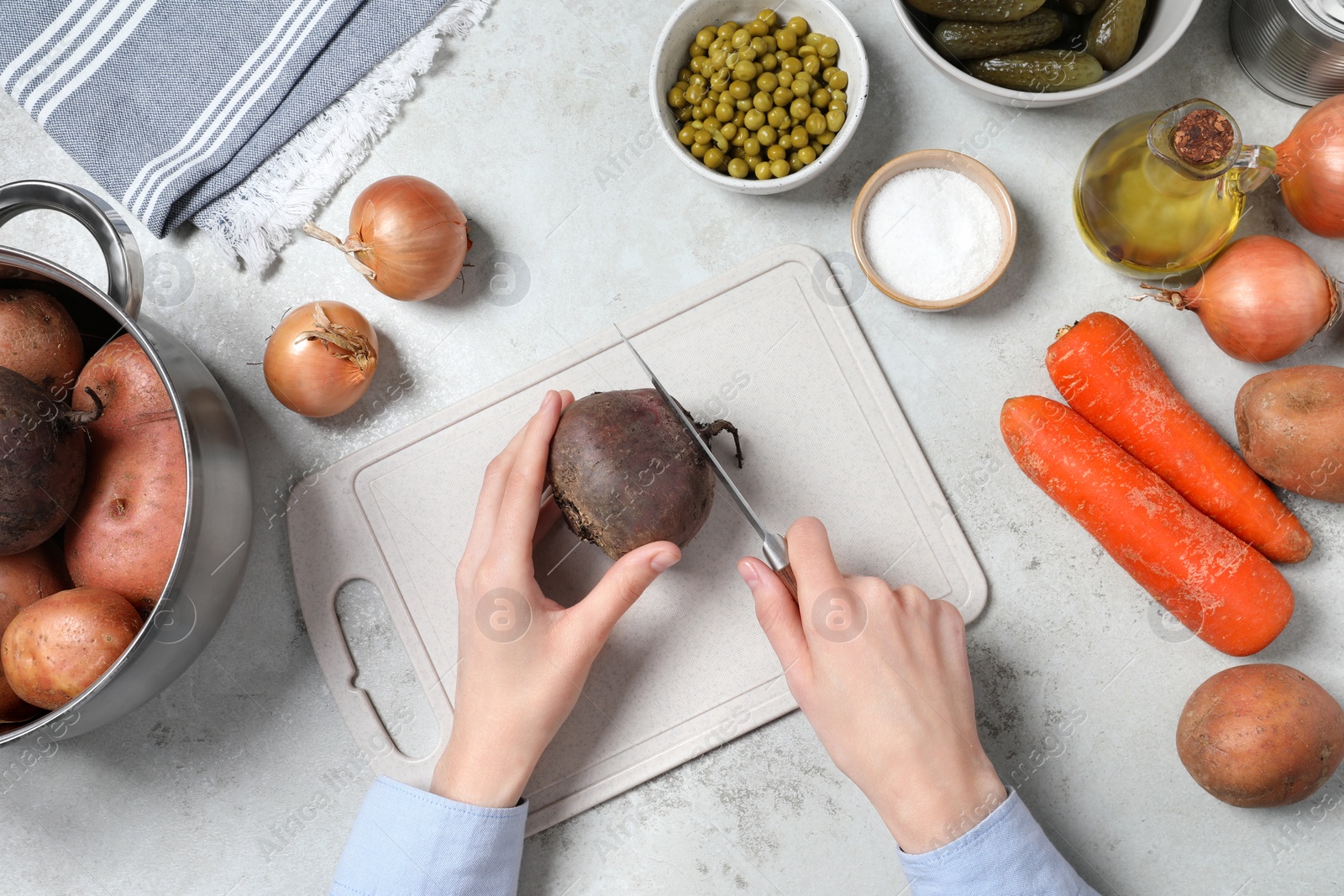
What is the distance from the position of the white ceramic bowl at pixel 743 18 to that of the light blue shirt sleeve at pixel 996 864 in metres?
0.89

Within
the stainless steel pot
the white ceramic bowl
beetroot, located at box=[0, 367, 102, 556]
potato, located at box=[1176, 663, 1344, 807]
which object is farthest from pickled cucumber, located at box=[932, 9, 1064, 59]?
beetroot, located at box=[0, 367, 102, 556]

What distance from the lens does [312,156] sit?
1311 mm

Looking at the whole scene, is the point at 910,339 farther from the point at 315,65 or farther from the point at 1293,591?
the point at 315,65

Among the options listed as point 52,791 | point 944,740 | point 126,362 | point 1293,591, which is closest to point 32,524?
point 126,362

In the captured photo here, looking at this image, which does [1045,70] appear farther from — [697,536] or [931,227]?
[697,536]

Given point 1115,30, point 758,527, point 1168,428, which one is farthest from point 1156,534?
point 1115,30

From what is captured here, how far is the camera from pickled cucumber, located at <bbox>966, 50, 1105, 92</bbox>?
1107 mm

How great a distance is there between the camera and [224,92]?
1.30 m

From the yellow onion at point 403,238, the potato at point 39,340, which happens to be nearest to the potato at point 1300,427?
the yellow onion at point 403,238

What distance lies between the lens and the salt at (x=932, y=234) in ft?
3.94

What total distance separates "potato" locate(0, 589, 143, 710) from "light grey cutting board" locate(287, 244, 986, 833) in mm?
274

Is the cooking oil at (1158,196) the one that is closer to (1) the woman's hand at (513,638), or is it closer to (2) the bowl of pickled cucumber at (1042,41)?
(2) the bowl of pickled cucumber at (1042,41)

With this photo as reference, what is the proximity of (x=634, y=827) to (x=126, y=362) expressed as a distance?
976 mm

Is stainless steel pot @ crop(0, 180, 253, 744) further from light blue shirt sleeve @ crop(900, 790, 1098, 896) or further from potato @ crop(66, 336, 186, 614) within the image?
light blue shirt sleeve @ crop(900, 790, 1098, 896)
